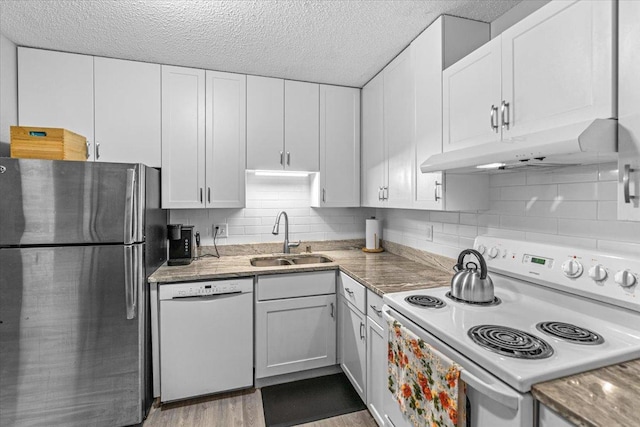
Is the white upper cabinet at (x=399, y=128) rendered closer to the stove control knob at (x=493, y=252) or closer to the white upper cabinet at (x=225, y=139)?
the stove control knob at (x=493, y=252)

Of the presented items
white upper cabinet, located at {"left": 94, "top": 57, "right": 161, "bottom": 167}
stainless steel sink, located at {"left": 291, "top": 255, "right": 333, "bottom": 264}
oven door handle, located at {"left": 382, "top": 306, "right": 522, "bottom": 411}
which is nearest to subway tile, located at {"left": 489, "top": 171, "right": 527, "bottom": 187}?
oven door handle, located at {"left": 382, "top": 306, "right": 522, "bottom": 411}

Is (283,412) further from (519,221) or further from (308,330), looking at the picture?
(519,221)

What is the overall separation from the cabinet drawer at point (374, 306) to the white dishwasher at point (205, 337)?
0.85 meters

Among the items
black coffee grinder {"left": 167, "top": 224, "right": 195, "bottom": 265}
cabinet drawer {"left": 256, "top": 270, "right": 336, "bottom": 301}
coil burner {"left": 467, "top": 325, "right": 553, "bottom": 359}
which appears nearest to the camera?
coil burner {"left": 467, "top": 325, "right": 553, "bottom": 359}

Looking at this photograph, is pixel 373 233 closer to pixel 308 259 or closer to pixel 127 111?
pixel 308 259

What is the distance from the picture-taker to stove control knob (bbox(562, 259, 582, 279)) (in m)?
1.25

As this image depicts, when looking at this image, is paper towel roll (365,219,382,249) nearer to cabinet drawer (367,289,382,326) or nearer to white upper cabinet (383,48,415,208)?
white upper cabinet (383,48,415,208)

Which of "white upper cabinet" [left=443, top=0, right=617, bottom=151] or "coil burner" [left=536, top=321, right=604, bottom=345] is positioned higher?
"white upper cabinet" [left=443, top=0, right=617, bottom=151]

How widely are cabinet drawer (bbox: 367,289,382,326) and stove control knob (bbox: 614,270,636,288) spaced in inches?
38.8

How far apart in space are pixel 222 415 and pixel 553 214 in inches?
87.2

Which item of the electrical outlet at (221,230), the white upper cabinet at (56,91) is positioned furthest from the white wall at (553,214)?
the white upper cabinet at (56,91)

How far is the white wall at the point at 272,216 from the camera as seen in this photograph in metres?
2.73

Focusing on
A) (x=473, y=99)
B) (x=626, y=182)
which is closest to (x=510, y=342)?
(x=626, y=182)

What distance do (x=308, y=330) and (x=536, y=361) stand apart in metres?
1.63
